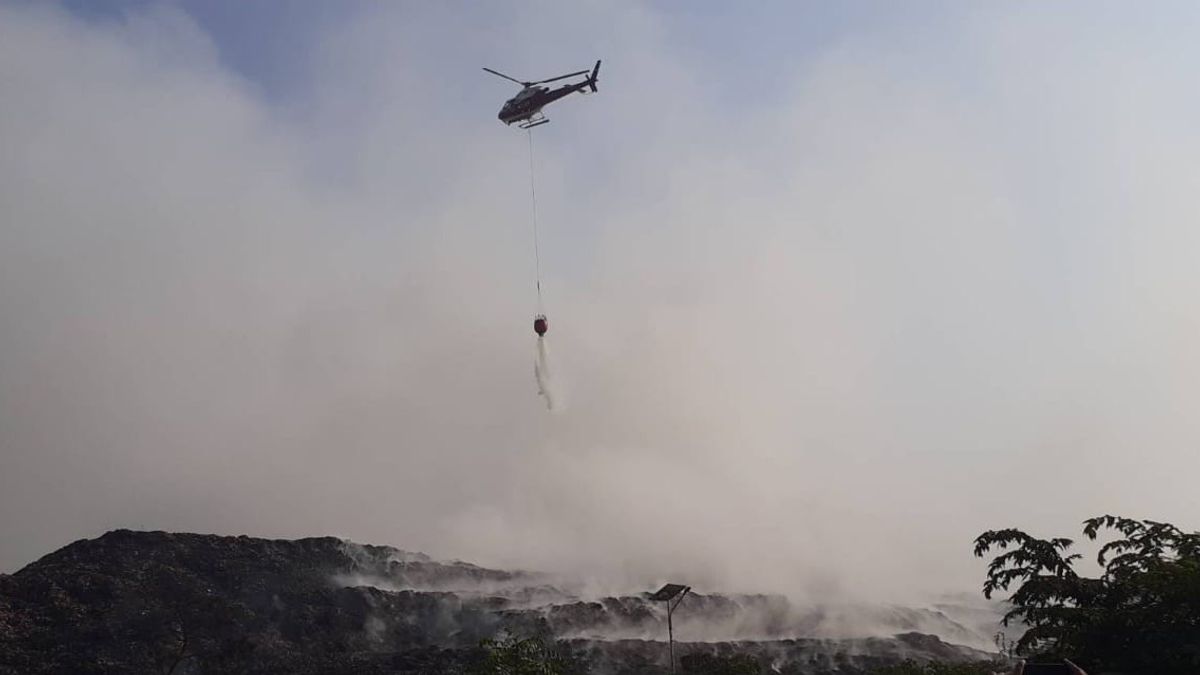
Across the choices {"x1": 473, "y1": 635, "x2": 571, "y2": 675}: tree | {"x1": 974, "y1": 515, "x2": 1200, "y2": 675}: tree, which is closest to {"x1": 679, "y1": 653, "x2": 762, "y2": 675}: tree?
{"x1": 473, "y1": 635, "x2": 571, "y2": 675}: tree

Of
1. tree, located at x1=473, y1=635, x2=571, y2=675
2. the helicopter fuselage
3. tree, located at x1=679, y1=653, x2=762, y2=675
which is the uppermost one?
the helicopter fuselage

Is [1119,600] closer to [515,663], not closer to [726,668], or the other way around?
[515,663]

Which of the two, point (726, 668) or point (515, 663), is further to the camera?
point (726, 668)

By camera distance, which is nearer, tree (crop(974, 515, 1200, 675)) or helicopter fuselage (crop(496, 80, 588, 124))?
tree (crop(974, 515, 1200, 675))

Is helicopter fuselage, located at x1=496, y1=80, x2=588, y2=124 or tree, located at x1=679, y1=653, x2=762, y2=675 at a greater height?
helicopter fuselage, located at x1=496, y1=80, x2=588, y2=124

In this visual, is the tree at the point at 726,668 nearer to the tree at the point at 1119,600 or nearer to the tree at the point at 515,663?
the tree at the point at 515,663

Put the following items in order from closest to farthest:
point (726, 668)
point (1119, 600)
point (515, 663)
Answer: point (1119, 600)
point (515, 663)
point (726, 668)

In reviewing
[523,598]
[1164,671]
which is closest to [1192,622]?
[1164,671]

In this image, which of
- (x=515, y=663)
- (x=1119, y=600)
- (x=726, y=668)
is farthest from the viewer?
(x=726, y=668)

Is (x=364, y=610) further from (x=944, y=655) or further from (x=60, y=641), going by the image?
(x=944, y=655)

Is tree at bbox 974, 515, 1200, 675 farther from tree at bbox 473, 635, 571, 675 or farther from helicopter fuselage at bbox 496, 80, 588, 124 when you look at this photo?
helicopter fuselage at bbox 496, 80, 588, 124

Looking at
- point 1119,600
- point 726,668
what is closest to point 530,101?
point 726,668

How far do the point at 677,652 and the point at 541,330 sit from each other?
76665mm

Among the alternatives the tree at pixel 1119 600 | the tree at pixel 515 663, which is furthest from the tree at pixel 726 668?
the tree at pixel 1119 600
